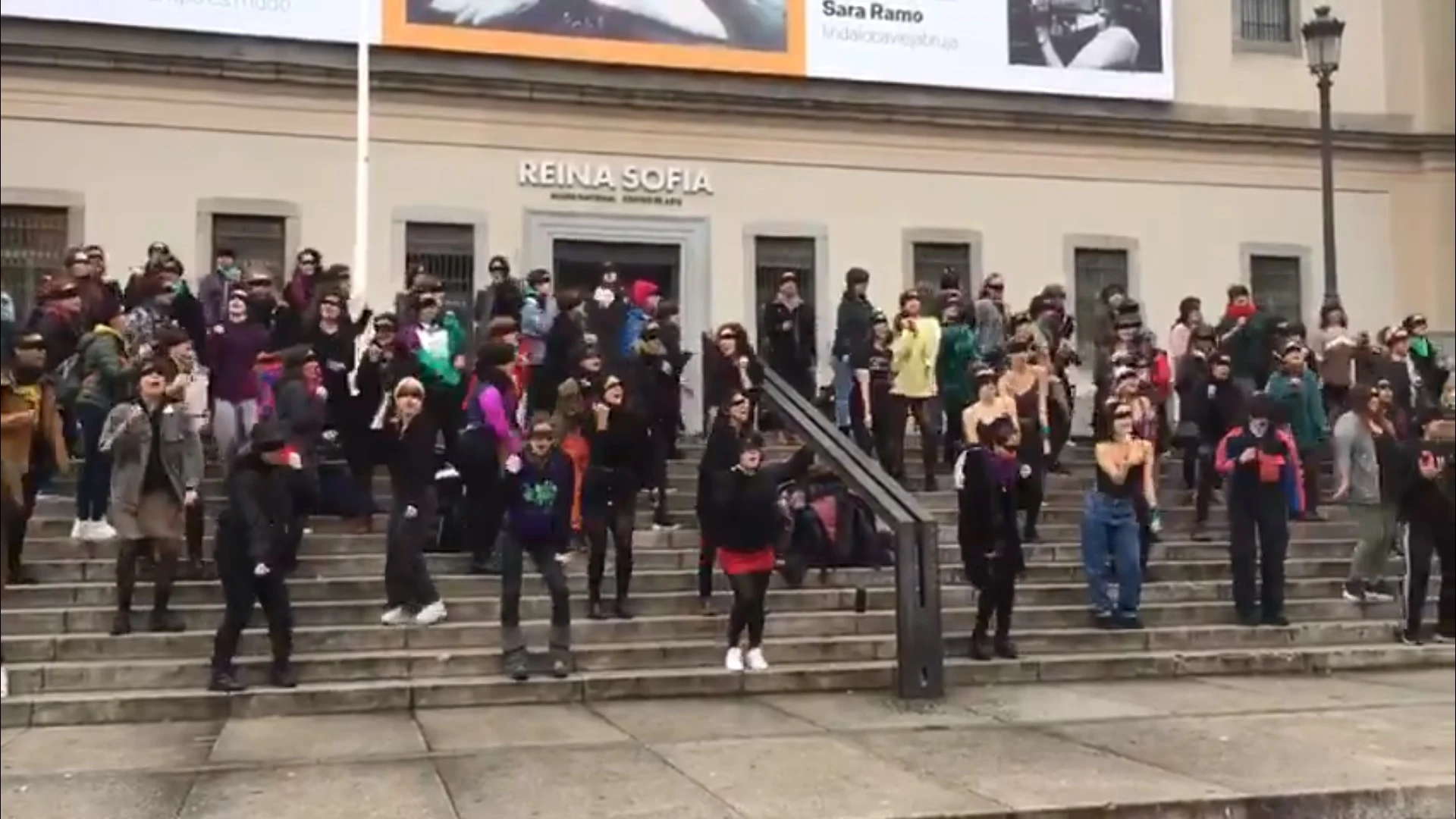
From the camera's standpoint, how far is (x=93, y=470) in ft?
9.84

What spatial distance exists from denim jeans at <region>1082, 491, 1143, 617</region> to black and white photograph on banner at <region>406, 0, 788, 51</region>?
3.33 metres

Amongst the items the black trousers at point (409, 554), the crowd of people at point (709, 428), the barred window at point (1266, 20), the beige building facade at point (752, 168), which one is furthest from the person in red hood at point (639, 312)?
the barred window at point (1266, 20)

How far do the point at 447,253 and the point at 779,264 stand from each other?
2.77 m

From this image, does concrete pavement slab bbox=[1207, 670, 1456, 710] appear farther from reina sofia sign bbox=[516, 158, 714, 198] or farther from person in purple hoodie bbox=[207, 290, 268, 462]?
reina sofia sign bbox=[516, 158, 714, 198]

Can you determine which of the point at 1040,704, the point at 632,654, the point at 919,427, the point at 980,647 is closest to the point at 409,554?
the point at 632,654

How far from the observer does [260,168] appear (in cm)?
441

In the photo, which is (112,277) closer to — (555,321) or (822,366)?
(555,321)

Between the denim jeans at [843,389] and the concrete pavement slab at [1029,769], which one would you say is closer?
the concrete pavement slab at [1029,769]

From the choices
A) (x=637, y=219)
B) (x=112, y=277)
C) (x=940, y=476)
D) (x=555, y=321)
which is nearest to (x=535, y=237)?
(x=637, y=219)

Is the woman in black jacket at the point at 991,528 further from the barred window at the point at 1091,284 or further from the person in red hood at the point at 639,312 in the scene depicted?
the person in red hood at the point at 639,312

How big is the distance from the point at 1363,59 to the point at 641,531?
6399mm

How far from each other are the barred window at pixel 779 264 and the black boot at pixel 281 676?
14.9 ft

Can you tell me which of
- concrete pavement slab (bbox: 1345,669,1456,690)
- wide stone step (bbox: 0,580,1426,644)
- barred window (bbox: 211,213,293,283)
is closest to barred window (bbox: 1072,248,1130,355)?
wide stone step (bbox: 0,580,1426,644)

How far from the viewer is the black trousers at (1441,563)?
9.26ft
